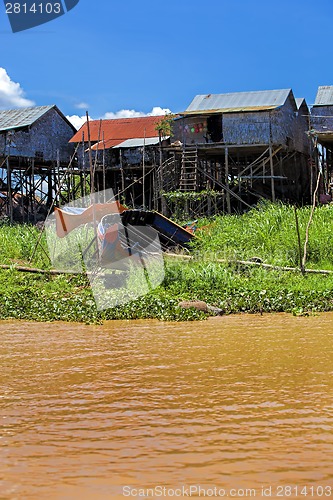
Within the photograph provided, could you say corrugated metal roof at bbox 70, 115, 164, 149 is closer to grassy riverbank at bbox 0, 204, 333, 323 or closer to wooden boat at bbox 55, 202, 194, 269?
wooden boat at bbox 55, 202, 194, 269

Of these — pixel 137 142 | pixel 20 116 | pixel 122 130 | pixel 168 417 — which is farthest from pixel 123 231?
pixel 20 116

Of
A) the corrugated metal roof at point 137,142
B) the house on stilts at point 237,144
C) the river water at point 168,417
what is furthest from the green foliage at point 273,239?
the corrugated metal roof at point 137,142

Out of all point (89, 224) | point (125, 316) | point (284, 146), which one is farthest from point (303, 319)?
point (284, 146)

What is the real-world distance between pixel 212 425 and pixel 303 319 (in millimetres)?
4568

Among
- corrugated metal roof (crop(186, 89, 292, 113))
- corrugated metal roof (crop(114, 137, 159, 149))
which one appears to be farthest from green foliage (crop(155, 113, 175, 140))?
corrugated metal roof (crop(114, 137, 159, 149))

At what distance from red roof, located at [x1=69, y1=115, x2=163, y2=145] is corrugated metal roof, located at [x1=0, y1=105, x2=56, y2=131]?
1875 mm

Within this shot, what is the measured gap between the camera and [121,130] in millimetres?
26250

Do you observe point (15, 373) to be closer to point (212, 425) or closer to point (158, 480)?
point (212, 425)

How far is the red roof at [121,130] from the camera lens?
2513 cm

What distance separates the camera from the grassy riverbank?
8.84 metres

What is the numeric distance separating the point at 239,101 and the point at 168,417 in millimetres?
19952

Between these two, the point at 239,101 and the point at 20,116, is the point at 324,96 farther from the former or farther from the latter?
the point at 20,116

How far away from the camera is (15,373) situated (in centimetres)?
535

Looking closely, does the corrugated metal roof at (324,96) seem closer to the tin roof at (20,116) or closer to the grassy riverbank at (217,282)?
the grassy riverbank at (217,282)
